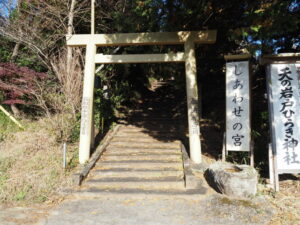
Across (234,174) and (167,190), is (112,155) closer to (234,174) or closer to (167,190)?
(167,190)

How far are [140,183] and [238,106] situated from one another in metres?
3.16

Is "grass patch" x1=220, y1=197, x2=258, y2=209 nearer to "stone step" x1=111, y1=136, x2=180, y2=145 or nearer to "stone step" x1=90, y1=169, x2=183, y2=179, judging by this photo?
"stone step" x1=90, y1=169, x2=183, y2=179

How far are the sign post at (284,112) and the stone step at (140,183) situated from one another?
2.16m

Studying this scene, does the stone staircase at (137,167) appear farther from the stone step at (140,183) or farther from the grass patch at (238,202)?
the grass patch at (238,202)

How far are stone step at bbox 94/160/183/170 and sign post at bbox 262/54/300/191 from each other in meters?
2.33

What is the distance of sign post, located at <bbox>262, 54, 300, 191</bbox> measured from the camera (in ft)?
16.1

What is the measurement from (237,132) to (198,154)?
47.8 inches

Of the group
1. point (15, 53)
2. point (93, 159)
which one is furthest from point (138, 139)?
point (15, 53)

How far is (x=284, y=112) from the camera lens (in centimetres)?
505

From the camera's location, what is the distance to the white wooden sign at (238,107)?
5688 millimetres

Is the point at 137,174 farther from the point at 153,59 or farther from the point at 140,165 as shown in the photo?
the point at 153,59

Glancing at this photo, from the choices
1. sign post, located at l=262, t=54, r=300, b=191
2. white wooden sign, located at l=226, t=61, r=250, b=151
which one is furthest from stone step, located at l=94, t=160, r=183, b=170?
sign post, located at l=262, t=54, r=300, b=191

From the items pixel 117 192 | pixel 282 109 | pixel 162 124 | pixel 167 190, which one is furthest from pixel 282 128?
pixel 162 124

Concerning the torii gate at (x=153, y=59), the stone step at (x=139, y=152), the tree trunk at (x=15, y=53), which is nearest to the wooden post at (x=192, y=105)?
the torii gate at (x=153, y=59)
